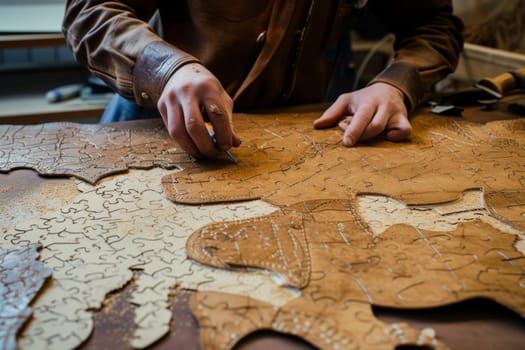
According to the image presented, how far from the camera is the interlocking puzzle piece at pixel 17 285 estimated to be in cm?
75

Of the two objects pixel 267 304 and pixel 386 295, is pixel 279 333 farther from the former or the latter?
pixel 386 295

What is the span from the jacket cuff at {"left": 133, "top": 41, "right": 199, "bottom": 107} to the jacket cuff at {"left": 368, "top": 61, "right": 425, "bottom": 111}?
65cm

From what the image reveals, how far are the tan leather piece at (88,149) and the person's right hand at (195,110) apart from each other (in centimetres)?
8

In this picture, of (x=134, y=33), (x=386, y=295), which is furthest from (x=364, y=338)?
(x=134, y=33)

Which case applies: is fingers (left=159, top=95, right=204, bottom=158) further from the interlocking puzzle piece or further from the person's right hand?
the interlocking puzzle piece

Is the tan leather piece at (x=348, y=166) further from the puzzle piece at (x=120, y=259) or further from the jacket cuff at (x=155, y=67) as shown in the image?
the jacket cuff at (x=155, y=67)

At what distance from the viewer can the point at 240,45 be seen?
5.44ft

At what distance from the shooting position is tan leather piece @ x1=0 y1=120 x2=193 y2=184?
4.10 ft

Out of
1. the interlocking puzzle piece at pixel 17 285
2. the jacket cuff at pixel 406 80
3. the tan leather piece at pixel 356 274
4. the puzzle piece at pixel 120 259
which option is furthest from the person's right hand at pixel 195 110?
the jacket cuff at pixel 406 80

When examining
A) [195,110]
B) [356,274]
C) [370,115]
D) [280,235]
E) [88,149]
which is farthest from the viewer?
[370,115]

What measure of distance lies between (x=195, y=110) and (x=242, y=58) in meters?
0.52

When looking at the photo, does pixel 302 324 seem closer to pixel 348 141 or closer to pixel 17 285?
pixel 17 285

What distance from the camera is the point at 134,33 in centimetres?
144

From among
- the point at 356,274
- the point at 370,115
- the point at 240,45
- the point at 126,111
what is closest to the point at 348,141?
the point at 370,115
